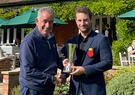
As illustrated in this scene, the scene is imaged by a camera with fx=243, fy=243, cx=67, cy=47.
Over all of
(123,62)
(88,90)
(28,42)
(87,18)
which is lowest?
(123,62)

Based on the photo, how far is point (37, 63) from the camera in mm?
2406

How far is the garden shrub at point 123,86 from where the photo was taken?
4.09 metres

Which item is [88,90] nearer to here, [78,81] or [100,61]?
[78,81]

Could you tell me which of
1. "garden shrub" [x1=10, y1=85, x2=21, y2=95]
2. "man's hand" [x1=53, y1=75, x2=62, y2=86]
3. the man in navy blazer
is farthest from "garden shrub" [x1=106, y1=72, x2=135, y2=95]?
"garden shrub" [x1=10, y1=85, x2=21, y2=95]

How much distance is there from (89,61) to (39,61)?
0.50 m

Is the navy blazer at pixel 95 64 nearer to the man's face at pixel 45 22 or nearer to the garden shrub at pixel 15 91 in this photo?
the man's face at pixel 45 22

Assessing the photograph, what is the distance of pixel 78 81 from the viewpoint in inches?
97.3

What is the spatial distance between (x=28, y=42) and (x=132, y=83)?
95.6 inches

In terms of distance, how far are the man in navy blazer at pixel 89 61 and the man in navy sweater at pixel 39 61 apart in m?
0.20

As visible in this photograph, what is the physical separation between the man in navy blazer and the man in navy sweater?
195 mm

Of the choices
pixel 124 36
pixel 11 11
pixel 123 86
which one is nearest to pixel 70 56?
pixel 123 86

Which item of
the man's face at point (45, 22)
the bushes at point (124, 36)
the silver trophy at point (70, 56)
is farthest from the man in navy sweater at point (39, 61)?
the bushes at point (124, 36)

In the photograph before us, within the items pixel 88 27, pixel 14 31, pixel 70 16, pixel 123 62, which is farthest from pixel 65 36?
pixel 88 27

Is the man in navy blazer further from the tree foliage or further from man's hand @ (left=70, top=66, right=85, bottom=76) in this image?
the tree foliage
